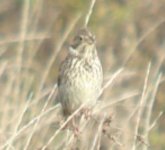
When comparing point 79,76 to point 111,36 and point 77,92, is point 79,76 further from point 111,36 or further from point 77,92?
point 111,36

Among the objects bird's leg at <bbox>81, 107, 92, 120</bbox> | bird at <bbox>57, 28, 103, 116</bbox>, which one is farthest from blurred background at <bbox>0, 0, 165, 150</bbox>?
bird's leg at <bbox>81, 107, 92, 120</bbox>

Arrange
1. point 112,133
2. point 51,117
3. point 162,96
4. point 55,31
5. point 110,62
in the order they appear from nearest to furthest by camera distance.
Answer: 1. point 112,133
2. point 51,117
3. point 110,62
4. point 162,96
5. point 55,31

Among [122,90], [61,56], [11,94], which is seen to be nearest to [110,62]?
[122,90]

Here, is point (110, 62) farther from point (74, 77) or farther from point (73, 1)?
point (73, 1)

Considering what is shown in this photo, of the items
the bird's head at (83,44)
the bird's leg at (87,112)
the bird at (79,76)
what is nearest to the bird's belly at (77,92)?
the bird at (79,76)

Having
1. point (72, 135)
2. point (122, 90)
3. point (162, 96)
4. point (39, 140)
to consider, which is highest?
point (72, 135)

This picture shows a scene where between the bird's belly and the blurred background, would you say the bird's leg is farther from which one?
the blurred background

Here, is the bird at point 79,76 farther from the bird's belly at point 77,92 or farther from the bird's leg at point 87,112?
the bird's leg at point 87,112

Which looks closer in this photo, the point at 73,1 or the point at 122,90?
the point at 122,90
